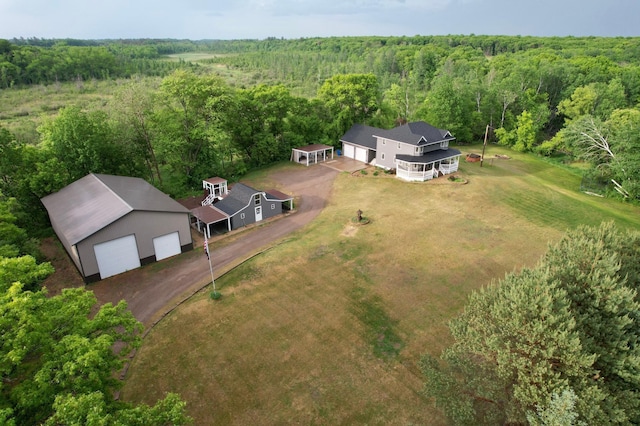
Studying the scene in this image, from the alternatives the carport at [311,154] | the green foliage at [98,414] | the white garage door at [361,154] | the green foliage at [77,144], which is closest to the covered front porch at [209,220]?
the green foliage at [77,144]

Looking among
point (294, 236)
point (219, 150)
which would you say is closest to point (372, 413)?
point (294, 236)

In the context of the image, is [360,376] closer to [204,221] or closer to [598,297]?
[598,297]

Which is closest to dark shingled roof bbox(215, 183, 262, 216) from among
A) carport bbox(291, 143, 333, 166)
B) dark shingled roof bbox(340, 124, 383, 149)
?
carport bbox(291, 143, 333, 166)

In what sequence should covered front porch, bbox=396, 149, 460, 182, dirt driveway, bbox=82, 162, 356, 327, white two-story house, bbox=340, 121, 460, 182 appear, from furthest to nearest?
1. white two-story house, bbox=340, 121, 460, 182
2. covered front porch, bbox=396, 149, 460, 182
3. dirt driveway, bbox=82, 162, 356, 327

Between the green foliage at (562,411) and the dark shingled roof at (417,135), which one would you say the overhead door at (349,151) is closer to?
the dark shingled roof at (417,135)

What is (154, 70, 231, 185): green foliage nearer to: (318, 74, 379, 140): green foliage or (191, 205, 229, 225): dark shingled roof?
(191, 205, 229, 225): dark shingled roof
